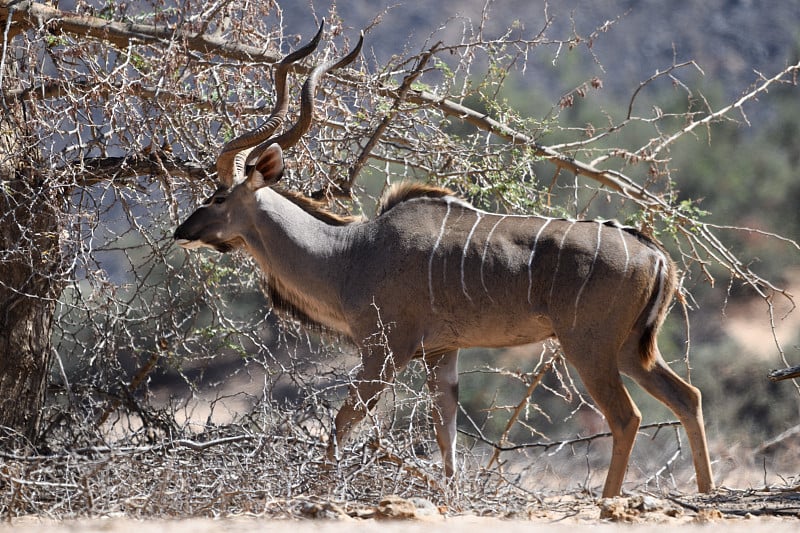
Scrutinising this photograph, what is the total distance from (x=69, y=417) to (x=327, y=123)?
1.78 metres

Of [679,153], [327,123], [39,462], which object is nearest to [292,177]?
[327,123]

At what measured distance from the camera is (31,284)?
15.1 ft

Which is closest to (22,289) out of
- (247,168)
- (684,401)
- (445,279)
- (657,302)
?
(247,168)

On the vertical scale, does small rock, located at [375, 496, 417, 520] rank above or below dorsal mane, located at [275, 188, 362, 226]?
below

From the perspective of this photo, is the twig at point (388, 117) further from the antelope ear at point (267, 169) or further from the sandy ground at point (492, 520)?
the sandy ground at point (492, 520)

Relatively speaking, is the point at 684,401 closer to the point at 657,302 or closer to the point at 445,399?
the point at 657,302

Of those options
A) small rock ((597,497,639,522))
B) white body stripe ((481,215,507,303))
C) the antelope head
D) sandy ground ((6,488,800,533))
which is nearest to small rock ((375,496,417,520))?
sandy ground ((6,488,800,533))

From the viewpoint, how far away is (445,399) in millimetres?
4699

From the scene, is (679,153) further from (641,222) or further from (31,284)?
(31,284)

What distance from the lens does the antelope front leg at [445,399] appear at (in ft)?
15.0

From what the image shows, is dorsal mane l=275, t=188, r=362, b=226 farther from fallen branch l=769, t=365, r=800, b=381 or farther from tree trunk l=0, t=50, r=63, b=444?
fallen branch l=769, t=365, r=800, b=381

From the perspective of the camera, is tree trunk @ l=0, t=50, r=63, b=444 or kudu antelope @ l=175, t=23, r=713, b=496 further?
tree trunk @ l=0, t=50, r=63, b=444

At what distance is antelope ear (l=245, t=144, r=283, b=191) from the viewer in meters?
4.66

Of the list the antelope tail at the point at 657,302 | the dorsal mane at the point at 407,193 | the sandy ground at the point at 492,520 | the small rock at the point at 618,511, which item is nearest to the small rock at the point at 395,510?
the sandy ground at the point at 492,520
